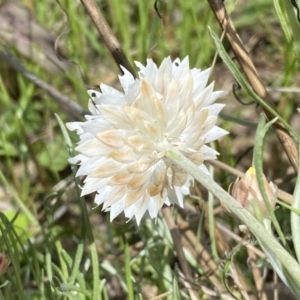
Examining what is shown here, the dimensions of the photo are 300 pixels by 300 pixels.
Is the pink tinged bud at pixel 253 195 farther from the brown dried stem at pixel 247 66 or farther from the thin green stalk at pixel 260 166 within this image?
the brown dried stem at pixel 247 66

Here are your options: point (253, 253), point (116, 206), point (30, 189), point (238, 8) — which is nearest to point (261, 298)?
point (253, 253)

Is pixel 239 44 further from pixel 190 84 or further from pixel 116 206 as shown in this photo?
pixel 116 206

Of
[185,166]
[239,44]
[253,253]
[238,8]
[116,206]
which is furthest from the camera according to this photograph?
[238,8]

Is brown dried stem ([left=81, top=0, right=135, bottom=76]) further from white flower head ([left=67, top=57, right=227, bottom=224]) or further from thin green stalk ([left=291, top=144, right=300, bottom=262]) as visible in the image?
thin green stalk ([left=291, top=144, right=300, bottom=262])

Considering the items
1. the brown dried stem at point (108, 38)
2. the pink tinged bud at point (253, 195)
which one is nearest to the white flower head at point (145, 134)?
the pink tinged bud at point (253, 195)

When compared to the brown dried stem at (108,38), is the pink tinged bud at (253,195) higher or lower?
lower

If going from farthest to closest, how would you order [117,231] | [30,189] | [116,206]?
[30,189] < [117,231] < [116,206]
